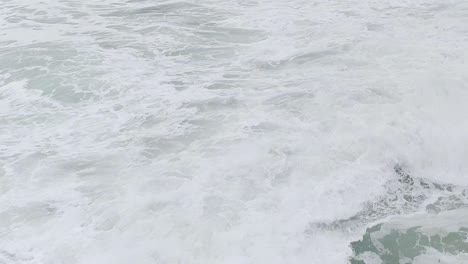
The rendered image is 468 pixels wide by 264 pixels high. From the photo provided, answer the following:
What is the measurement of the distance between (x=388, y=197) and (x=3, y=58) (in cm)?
770

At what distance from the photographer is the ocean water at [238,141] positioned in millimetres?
5496

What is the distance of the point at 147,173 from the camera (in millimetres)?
6590

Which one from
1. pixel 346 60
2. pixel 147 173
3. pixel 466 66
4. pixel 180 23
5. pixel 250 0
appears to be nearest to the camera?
pixel 147 173

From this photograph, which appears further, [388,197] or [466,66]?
[466,66]

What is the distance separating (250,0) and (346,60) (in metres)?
4.63

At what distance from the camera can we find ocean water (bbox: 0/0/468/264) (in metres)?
5.50

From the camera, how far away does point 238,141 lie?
717 cm

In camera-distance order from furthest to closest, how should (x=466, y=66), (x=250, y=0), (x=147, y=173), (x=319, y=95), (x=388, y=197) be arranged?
(x=250, y=0) → (x=466, y=66) → (x=319, y=95) → (x=147, y=173) → (x=388, y=197)

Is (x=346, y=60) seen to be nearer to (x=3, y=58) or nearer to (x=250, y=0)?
(x=250, y=0)

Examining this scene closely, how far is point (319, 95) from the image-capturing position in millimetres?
8258

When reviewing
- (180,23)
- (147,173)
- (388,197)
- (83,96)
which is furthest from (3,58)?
(388,197)

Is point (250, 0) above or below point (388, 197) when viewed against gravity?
above

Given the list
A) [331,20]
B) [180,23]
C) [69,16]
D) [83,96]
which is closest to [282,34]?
[331,20]

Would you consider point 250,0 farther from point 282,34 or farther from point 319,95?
point 319,95
